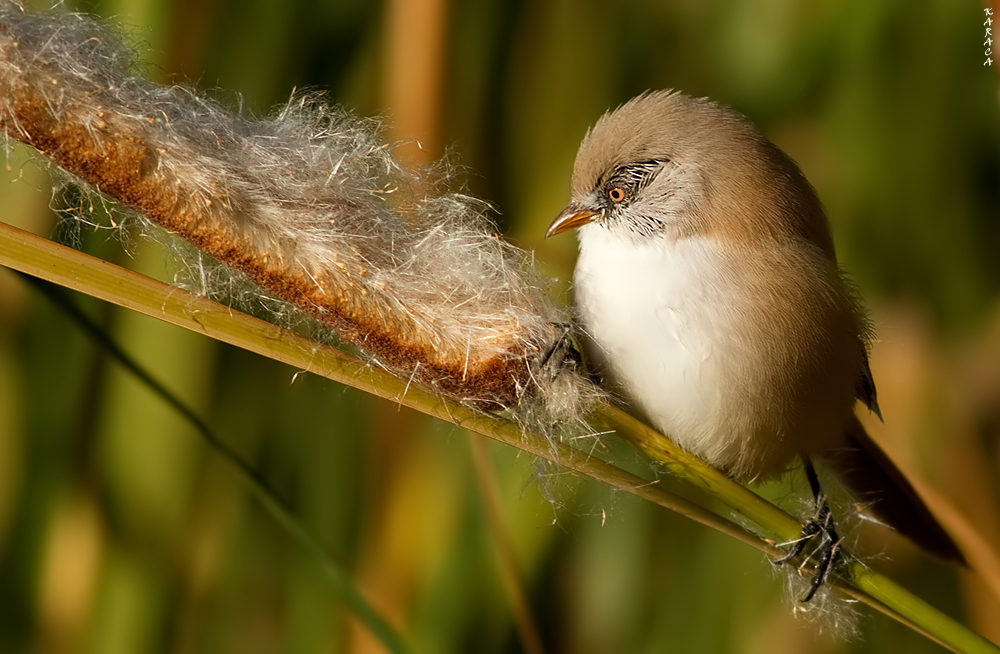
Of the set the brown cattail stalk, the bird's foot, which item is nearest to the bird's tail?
the bird's foot

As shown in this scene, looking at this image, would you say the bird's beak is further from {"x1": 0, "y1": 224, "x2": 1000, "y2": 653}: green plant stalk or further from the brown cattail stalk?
{"x1": 0, "y1": 224, "x2": 1000, "y2": 653}: green plant stalk

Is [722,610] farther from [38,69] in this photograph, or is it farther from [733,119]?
[38,69]

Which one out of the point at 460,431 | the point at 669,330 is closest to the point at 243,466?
the point at 460,431

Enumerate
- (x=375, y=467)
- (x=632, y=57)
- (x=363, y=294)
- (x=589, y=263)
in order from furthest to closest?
(x=632, y=57)
(x=375, y=467)
(x=589, y=263)
(x=363, y=294)

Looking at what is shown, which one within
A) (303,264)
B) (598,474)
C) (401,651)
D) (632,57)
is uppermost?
Answer: (632,57)

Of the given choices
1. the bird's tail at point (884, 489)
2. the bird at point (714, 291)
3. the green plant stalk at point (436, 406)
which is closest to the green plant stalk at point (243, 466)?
the green plant stalk at point (436, 406)

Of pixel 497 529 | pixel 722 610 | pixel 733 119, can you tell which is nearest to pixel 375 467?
pixel 497 529

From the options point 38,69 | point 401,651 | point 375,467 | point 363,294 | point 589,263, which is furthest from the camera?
point 375,467
